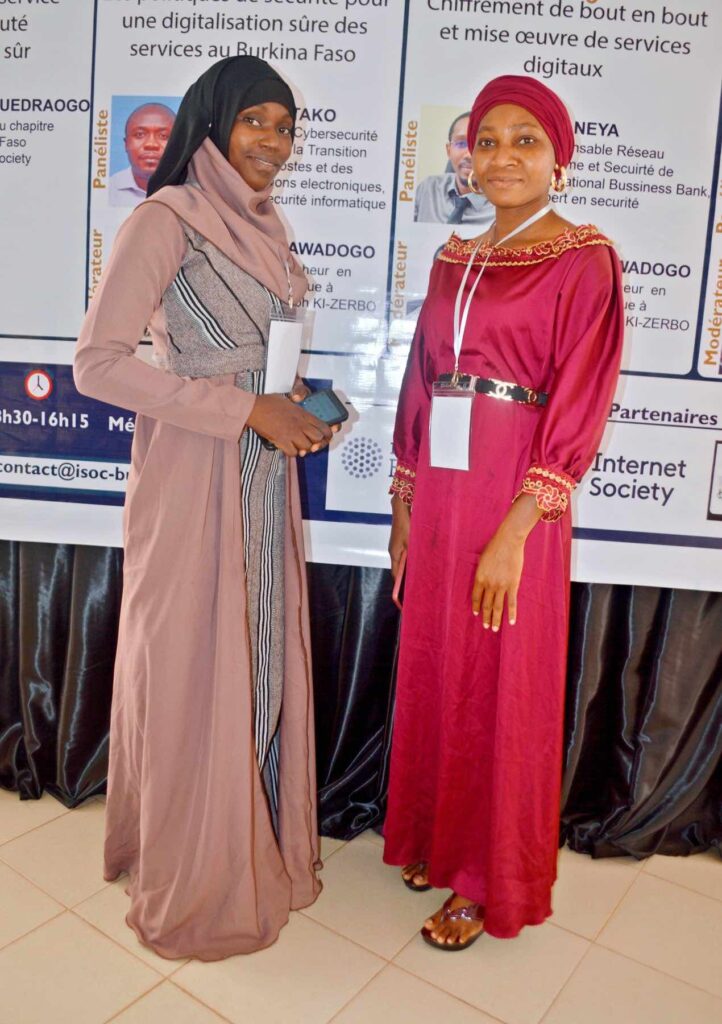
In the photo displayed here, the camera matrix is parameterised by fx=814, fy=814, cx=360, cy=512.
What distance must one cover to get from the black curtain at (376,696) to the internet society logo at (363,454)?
0.30 metres

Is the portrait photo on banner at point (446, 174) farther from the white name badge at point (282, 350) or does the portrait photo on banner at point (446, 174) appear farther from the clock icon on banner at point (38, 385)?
the clock icon on banner at point (38, 385)

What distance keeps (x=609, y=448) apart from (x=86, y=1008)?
1.70 meters

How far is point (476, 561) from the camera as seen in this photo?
166 centimetres

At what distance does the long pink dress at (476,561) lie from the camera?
152 centimetres

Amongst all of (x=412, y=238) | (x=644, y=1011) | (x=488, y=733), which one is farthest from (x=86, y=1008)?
(x=412, y=238)

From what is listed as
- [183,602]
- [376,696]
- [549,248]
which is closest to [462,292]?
[549,248]

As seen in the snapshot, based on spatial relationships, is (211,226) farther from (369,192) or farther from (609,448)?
(609,448)

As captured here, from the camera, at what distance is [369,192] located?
2078 mm

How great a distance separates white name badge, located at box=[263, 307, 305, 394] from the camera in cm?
154

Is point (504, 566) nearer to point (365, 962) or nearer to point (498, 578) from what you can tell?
point (498, 578)

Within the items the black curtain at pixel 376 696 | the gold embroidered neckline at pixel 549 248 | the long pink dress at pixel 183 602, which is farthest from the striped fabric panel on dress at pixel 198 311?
the black curtain at pixel 376 696

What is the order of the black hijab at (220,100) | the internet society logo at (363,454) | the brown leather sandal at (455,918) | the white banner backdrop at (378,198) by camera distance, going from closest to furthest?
the black hijab at (220,100)
the brown leather sandal at (455,918)
the white banner backdrop at (378,198)
the internet society logo at (363,454)

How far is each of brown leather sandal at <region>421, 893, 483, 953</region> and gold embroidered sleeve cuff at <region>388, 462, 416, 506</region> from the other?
0.90m

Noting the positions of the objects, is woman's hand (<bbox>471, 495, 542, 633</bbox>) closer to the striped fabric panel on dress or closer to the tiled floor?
the striped fabric panel on dress
